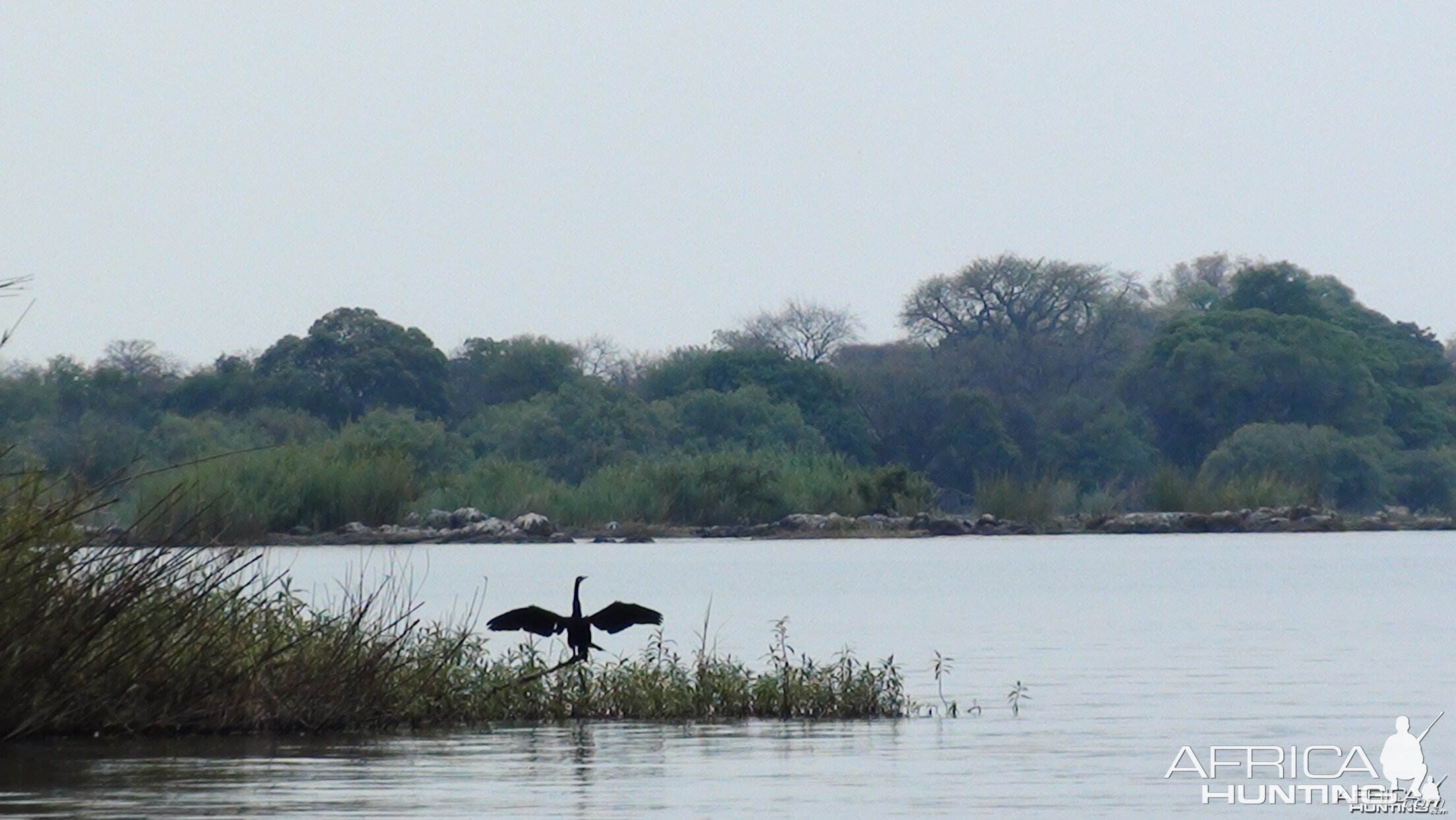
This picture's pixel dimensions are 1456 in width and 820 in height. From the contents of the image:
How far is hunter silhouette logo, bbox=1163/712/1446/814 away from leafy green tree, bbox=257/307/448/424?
5738 cm

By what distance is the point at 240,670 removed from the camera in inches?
496

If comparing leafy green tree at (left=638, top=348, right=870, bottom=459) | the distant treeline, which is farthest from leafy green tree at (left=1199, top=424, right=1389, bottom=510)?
leafy green tree at (left=638, top=348, right=870, bottom=459)

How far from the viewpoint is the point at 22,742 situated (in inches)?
465

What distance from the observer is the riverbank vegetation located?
11320 mm

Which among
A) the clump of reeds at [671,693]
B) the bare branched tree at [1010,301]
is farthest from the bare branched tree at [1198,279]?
the clump of reeds at [671,693]

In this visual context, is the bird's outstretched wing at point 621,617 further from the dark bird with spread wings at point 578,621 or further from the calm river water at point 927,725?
the calm river water at point 927,725

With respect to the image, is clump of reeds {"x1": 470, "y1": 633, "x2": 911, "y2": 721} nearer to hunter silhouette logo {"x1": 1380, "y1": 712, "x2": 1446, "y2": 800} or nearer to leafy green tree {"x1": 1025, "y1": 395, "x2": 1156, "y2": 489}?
hunter silhouette logo {"x1": 1380, "y1": 712, "x2": 1446, "y2": 800}

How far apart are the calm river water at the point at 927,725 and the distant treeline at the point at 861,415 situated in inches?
718

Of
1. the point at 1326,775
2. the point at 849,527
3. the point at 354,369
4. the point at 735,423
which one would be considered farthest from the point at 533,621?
the point at 354,369

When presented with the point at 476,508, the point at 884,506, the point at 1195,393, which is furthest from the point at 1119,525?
the point at 476,508

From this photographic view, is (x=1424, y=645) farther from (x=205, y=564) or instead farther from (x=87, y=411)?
(x=87, y=411)

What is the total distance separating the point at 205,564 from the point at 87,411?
181 ft

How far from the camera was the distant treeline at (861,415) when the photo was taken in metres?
57.8

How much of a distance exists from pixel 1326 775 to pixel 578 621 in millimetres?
4245
